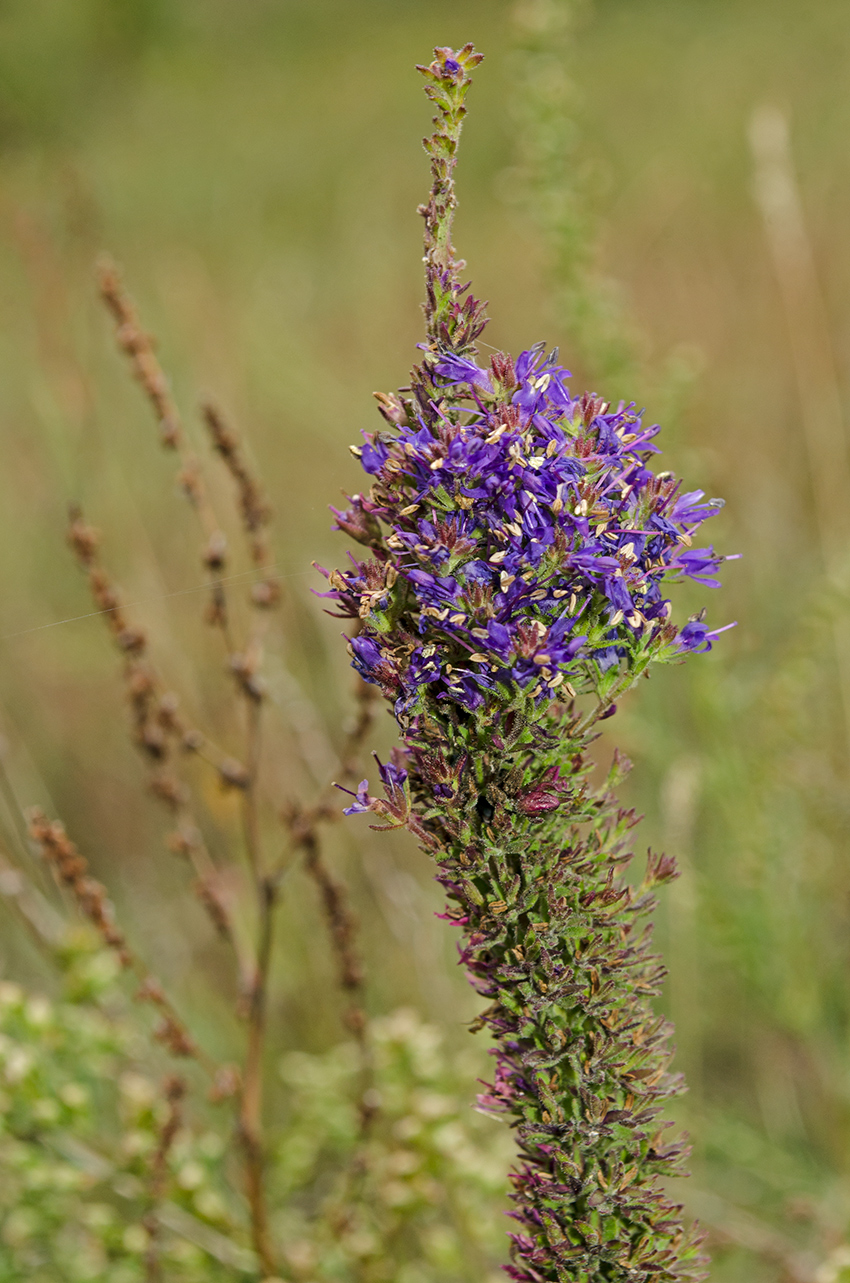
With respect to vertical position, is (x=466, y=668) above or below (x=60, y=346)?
below

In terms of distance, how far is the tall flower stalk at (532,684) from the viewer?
1.45 m

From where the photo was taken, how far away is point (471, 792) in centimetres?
152

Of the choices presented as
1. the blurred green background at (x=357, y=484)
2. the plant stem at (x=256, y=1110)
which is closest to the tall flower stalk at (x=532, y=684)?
the blurred green background at (x=357, y=484)

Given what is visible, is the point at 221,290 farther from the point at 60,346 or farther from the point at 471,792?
the point at 471,792

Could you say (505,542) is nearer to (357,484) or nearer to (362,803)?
(362,803)

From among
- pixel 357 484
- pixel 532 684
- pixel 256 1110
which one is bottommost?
pixel 256 1110

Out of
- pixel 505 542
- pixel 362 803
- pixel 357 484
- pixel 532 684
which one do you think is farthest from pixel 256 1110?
pixel 357 484

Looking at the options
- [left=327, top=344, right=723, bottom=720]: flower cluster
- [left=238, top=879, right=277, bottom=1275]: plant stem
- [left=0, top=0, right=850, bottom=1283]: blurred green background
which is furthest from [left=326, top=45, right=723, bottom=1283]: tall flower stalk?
[left=238, top=879, right=277, bottom=1275]: plant stem

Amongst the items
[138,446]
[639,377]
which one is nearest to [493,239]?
[138,446]

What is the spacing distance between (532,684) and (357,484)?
16.4 ft

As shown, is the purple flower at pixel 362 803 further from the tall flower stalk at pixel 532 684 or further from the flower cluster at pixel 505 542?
the flower cluster at pixel 505 542

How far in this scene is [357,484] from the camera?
6316 mm

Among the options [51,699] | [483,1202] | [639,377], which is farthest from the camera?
[51,699]

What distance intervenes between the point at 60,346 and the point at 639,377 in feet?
9.33
